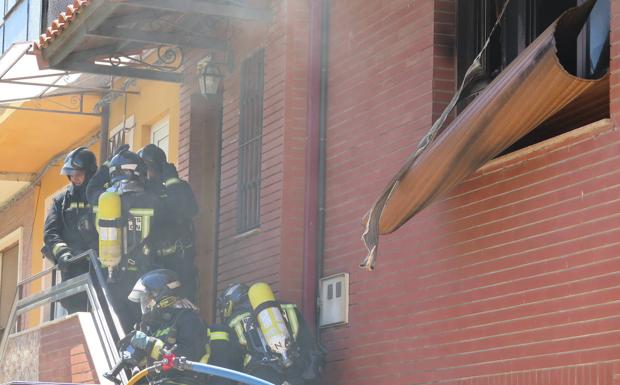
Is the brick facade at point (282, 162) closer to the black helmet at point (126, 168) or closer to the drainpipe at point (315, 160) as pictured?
the drainpipe at point (315, 160)

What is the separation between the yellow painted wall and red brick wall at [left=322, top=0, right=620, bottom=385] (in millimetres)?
4206

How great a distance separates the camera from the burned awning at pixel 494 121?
8.05 m

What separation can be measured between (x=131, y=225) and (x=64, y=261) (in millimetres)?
1205

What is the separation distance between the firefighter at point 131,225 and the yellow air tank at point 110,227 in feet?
0.04

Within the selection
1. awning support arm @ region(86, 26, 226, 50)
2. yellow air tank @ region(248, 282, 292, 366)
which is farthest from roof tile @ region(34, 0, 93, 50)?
yellow air tank @ region(248, 282, 292, 366)

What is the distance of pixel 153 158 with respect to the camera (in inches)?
508

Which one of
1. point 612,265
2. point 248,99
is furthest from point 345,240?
point 612,265

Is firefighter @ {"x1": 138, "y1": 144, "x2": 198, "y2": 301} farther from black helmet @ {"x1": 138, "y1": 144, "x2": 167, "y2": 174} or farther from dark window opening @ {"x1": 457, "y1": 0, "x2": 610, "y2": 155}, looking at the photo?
dark window opening @ {"x1": 457, "y1": 0, "x2": 610, "y2": 155}

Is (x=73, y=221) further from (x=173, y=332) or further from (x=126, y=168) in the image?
(x=173, y=332)

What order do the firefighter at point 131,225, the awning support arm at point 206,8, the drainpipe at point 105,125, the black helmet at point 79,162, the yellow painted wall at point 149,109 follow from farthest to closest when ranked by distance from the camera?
1. the drainpipe at point 105,125
2. the yellow painted wall at point 149,109
3. the black helmet at point 79,162
4. the awning support arm at point 206,8
5. the firefighter at point 131,225

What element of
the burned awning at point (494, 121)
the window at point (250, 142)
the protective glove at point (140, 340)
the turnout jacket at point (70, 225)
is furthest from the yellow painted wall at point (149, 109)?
the burned awning at point (494, 121)

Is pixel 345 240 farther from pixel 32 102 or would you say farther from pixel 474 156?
pixel 32 102

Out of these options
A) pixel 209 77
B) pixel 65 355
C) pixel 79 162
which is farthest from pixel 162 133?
pixel 65 355

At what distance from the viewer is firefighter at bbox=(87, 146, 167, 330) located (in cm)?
1214
